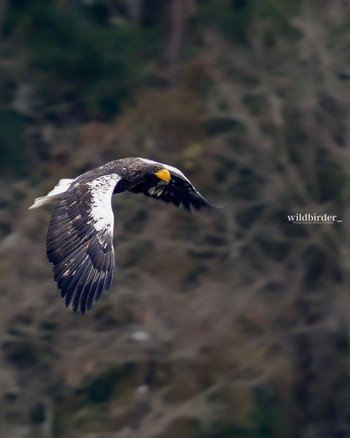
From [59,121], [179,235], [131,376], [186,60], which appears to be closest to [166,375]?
[131,376]

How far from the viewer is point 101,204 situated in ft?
33.1

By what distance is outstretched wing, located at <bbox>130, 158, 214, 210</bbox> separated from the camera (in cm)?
1161

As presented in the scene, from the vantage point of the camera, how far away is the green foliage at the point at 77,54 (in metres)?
20.1

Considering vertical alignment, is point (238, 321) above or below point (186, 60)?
below

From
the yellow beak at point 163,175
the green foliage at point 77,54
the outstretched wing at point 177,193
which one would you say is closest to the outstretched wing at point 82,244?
the yellow beak at point 163,175

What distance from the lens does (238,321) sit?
16641 millimetres

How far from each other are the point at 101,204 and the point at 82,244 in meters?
0.34

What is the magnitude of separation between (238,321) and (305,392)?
1.37 m

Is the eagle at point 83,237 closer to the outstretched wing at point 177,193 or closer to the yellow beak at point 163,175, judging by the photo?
the yellow beak at point 163,175

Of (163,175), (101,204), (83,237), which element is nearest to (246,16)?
(163,175)

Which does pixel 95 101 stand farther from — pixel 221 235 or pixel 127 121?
pixel 221 235

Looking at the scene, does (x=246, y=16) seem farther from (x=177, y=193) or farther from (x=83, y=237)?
(x=83, y=237)

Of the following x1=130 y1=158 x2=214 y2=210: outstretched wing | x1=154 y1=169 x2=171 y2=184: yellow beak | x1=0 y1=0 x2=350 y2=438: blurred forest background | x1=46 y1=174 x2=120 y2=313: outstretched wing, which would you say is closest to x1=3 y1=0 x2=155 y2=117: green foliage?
x1=0 y1=0 x2=350 y2=438: blurred forest background

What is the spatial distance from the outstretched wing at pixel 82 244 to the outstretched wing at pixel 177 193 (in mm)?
1359
